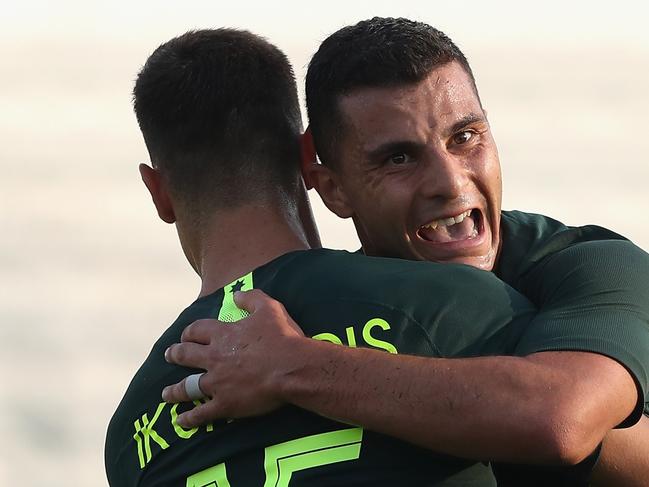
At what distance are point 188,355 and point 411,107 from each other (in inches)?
28.7

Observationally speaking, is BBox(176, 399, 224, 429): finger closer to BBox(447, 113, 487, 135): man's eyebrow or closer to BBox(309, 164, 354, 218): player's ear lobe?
BBox(309, 164, 354, 218): player's ear lobe

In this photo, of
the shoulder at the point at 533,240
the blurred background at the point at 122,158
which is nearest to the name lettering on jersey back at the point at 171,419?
the shoulder at the point at 533,240

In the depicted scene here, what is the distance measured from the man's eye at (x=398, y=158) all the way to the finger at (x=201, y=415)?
72 cm

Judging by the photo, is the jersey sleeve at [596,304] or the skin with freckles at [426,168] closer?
the jersey sleeve at [596,304]

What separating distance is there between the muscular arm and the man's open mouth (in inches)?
23.2

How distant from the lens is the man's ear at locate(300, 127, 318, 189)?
148 inches

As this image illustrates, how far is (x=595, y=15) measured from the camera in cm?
1334

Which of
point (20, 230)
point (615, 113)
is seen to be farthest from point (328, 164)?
point (615, 113)

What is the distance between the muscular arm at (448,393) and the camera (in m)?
3.07

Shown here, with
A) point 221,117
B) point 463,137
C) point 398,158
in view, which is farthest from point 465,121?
point 221,117

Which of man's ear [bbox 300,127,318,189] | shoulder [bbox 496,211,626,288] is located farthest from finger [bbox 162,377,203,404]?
shoulder [bbox 496,211,626,288]

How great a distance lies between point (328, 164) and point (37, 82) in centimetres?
931

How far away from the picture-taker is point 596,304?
3.28m

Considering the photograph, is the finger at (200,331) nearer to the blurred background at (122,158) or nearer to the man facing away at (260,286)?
the man facing away at (260,286)
